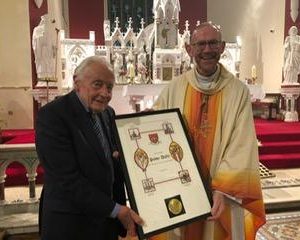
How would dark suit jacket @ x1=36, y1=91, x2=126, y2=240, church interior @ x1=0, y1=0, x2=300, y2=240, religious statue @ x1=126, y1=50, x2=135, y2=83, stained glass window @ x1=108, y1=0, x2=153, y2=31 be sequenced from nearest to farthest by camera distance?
dark suit jacket @ x1=36, y1=91, x2=126, y2=240, church interior @ x1=0, y1=0, x2=300, y2=240, religious statue @ x1=126, y1=50, x2=135, y2=83, stained glass window @ x1=108, y1=0, x2=153, y2=31

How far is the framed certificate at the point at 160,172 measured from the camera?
1.65 m

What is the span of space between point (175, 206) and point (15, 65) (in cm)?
644

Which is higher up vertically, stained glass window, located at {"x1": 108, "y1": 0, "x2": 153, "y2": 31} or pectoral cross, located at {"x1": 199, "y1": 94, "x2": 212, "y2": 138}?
stained glass window, located at {"x1": 108, "y1": 0, "x2": 153, "y2": 31}

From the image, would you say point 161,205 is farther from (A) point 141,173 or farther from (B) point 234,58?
(B) point 234,58

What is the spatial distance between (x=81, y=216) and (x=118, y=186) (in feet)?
0.87

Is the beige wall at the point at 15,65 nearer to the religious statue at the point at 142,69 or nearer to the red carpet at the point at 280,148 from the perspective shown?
the religious statue at the point at 142,69

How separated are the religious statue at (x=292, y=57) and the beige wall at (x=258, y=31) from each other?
0.60 meters

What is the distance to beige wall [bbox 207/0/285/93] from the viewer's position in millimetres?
9438

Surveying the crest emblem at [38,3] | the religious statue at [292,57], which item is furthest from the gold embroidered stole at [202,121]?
the religious statue at [292,57]

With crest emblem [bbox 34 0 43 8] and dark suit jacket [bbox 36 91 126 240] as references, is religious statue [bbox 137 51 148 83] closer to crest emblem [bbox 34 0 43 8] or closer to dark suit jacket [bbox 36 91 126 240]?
crest emblem [bbox 34 0 43 8]

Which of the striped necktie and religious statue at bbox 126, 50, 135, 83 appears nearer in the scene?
the striped necktie

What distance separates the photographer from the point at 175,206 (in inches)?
68.2

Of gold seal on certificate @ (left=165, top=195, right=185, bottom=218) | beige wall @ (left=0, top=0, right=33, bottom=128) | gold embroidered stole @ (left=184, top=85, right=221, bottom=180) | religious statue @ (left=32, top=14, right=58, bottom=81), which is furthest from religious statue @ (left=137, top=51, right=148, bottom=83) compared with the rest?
gold seal on certificate @ (left=165, top=195, right=185, bottom=218)

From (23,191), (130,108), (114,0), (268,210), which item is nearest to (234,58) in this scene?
(130,108)
